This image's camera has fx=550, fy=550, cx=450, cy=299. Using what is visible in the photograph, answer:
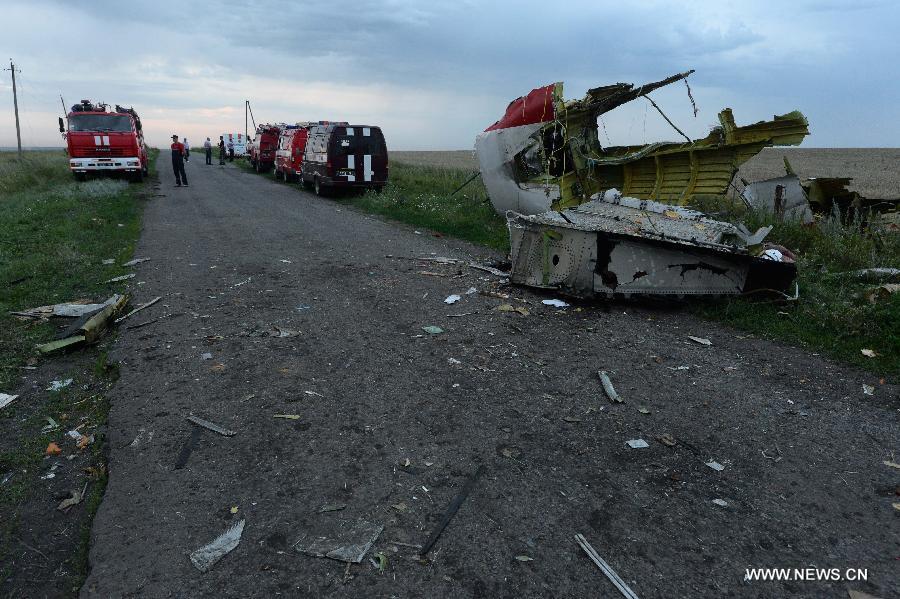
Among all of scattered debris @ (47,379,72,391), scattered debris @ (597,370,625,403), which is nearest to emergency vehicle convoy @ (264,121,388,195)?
scattered debris @ (47,379,72,391)

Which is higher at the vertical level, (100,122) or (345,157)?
(100,122)

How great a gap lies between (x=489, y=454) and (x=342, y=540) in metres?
1.07

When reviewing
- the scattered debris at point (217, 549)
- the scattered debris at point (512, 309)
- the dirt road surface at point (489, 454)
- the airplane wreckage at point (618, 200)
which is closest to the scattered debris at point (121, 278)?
the dirt road surface at point (489, 454)

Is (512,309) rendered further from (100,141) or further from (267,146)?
(267,146)

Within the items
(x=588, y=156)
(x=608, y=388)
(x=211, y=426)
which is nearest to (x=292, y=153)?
(x=588, y=156)

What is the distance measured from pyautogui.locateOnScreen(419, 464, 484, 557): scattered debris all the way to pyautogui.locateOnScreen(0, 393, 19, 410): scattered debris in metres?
3.34

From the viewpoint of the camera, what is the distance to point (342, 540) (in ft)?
8.41

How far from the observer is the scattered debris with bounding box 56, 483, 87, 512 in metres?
2.88

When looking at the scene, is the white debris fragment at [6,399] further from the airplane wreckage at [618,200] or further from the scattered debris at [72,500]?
the airplane wreckage at [618,200]

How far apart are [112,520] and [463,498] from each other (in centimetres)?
175

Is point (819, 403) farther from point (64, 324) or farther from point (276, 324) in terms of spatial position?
point (64, 324)

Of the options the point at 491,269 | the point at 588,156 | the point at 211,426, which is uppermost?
the point at 588,156

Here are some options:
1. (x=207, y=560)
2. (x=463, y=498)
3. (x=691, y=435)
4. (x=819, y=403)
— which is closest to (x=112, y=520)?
(x=207, y=560)

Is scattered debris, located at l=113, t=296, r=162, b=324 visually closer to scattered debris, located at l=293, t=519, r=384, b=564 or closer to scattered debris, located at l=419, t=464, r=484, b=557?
scattered debris, located at l=293, t=519, r=384, b=564
